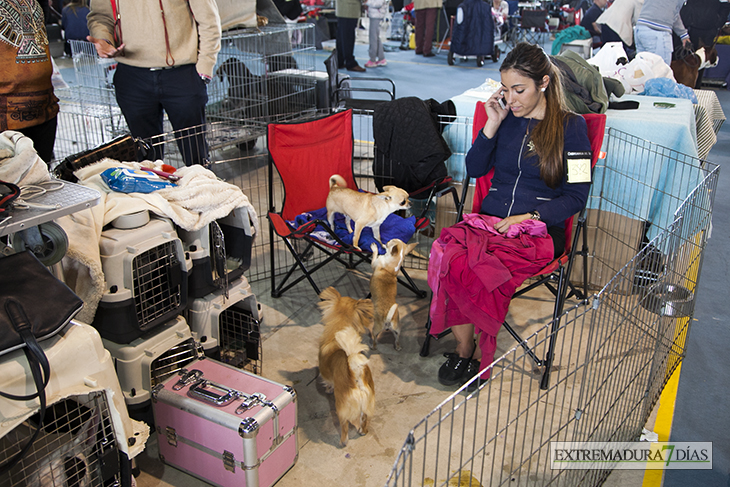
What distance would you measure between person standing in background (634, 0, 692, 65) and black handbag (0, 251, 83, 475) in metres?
6.50

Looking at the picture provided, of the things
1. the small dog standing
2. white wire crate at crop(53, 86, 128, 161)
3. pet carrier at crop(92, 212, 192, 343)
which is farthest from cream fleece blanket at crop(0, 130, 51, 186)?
white wire crate at crop(53, 86, 128, 161)

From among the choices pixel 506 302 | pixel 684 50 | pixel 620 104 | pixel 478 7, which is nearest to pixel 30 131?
pixel 506 302

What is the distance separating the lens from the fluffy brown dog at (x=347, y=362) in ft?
7.55

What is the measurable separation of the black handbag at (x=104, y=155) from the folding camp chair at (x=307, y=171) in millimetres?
739

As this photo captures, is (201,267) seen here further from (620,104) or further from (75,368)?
→ (620,104)

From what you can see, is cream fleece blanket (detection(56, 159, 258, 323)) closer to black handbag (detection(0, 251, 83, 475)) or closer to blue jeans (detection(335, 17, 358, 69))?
black handbag (detection(0, 251, 83, 475))

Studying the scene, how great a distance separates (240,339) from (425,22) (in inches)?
402

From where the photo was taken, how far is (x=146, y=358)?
2.25 metres

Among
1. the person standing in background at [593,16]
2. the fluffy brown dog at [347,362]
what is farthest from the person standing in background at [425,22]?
the fluffy brown dog at [347,362]

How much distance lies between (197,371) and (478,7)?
984 cm

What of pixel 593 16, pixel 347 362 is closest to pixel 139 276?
pixel 347 362

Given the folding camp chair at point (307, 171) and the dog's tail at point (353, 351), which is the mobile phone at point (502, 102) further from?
the dog's tail at point (353, 351)

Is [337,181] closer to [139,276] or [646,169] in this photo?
[139,276]

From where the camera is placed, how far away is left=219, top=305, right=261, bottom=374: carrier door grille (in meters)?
2.77
